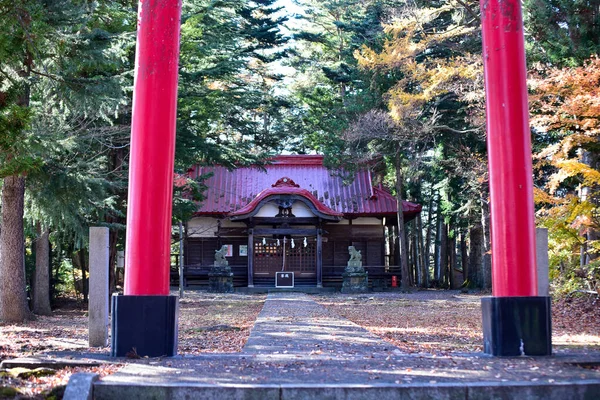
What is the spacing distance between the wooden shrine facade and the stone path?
1689cm

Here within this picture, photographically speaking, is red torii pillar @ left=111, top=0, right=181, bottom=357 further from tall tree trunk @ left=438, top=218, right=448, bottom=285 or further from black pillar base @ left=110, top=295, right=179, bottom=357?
tall tree trunk @ left=438, top=218, right=448, bottom=285

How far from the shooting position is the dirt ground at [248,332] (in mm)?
5375

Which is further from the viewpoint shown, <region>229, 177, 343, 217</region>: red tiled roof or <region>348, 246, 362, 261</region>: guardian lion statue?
<region>348, 246, 362, 261</region>: guardian lion statue

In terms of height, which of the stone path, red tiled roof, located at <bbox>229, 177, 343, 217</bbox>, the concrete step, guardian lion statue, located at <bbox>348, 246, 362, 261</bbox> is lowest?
the stone path

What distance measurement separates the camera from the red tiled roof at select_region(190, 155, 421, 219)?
29797 millimetres

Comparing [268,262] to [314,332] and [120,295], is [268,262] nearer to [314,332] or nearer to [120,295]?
[314,332]

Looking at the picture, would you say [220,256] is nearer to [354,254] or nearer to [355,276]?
[354,254]

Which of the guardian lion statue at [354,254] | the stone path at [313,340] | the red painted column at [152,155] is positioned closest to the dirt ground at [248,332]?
the stone path at [313,340]

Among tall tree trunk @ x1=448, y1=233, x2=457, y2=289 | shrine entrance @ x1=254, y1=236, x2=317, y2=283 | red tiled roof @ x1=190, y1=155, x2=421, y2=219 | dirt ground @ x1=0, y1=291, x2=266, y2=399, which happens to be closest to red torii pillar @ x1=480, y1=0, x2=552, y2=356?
dirt ground @ x1=0, y1=291, x2=266, y2=399

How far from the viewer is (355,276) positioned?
2775 cm

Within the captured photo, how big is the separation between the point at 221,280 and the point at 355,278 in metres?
5.77

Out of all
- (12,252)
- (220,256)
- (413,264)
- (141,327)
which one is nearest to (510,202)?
(141,327)

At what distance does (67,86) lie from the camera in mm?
12250

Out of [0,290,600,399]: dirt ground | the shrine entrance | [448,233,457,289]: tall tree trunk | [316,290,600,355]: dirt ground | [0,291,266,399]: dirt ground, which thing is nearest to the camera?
[0,291,266,399]: dirt ground
